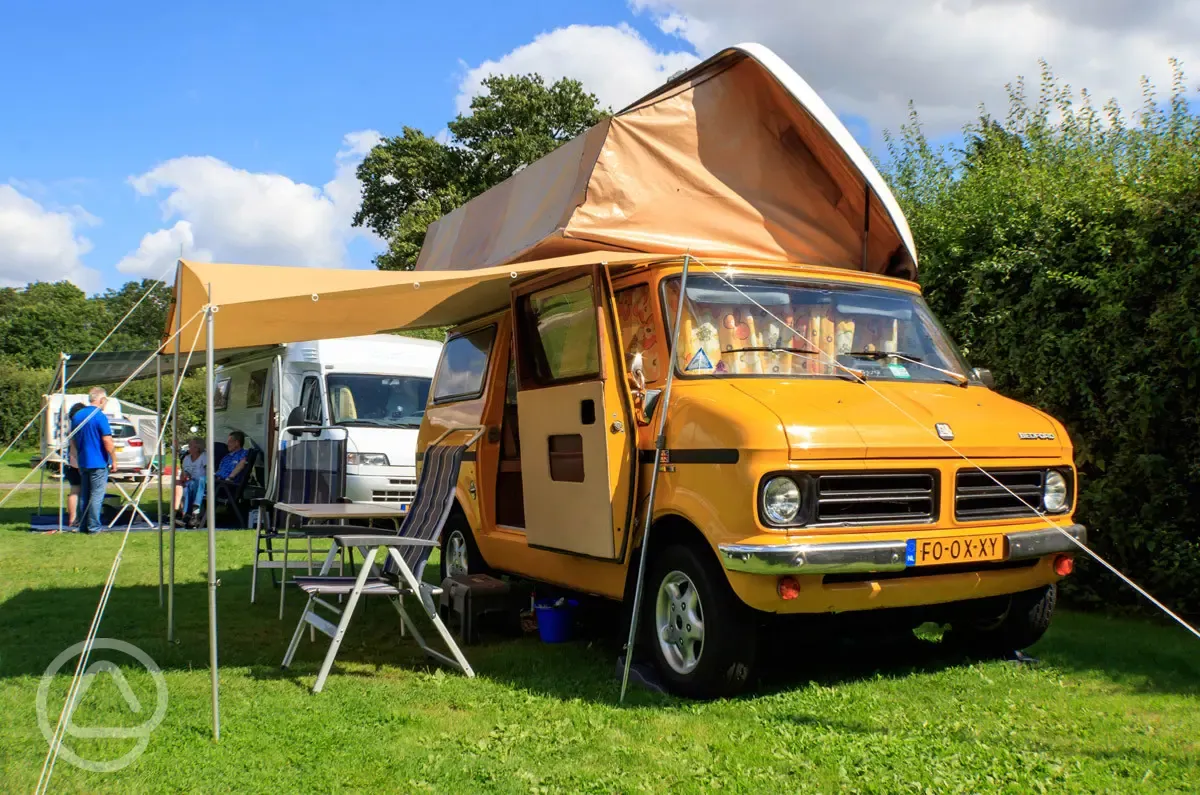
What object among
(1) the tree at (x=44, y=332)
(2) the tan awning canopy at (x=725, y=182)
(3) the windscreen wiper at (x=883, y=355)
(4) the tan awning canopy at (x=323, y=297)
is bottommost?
(3) the windscreen wiper at (x=883, y=355)

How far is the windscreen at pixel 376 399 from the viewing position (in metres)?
13.8

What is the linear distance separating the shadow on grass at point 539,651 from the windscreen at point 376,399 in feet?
18.6

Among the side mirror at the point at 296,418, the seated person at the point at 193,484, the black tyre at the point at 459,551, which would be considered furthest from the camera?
the seated person at the point at 193,484

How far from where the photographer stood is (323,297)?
5578mm

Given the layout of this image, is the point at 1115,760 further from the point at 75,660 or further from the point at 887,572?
the point at 75,660

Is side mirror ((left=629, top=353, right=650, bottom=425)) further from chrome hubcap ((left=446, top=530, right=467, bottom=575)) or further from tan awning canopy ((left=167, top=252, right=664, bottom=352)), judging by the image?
chrome hubcap ((left=446, top=530, right=467, bottom=575))

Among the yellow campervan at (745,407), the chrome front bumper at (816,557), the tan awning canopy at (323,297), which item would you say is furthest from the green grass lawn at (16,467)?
the chrome front bumper at (816,557)

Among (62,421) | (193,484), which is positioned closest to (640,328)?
(62,421)

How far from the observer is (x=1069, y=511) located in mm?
5641

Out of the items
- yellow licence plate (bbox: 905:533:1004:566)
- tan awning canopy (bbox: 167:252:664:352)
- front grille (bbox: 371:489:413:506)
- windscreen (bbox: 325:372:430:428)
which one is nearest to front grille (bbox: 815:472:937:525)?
yellow licence plate (bbox: 905:533:1004:566)

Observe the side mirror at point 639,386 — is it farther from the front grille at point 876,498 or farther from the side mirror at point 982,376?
the side mirror at point 982,376

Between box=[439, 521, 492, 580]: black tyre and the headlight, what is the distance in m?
4.63

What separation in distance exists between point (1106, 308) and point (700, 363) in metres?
A: 3.41

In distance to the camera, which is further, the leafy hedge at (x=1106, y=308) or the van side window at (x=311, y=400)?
the van side window at (x=311, y=400)
